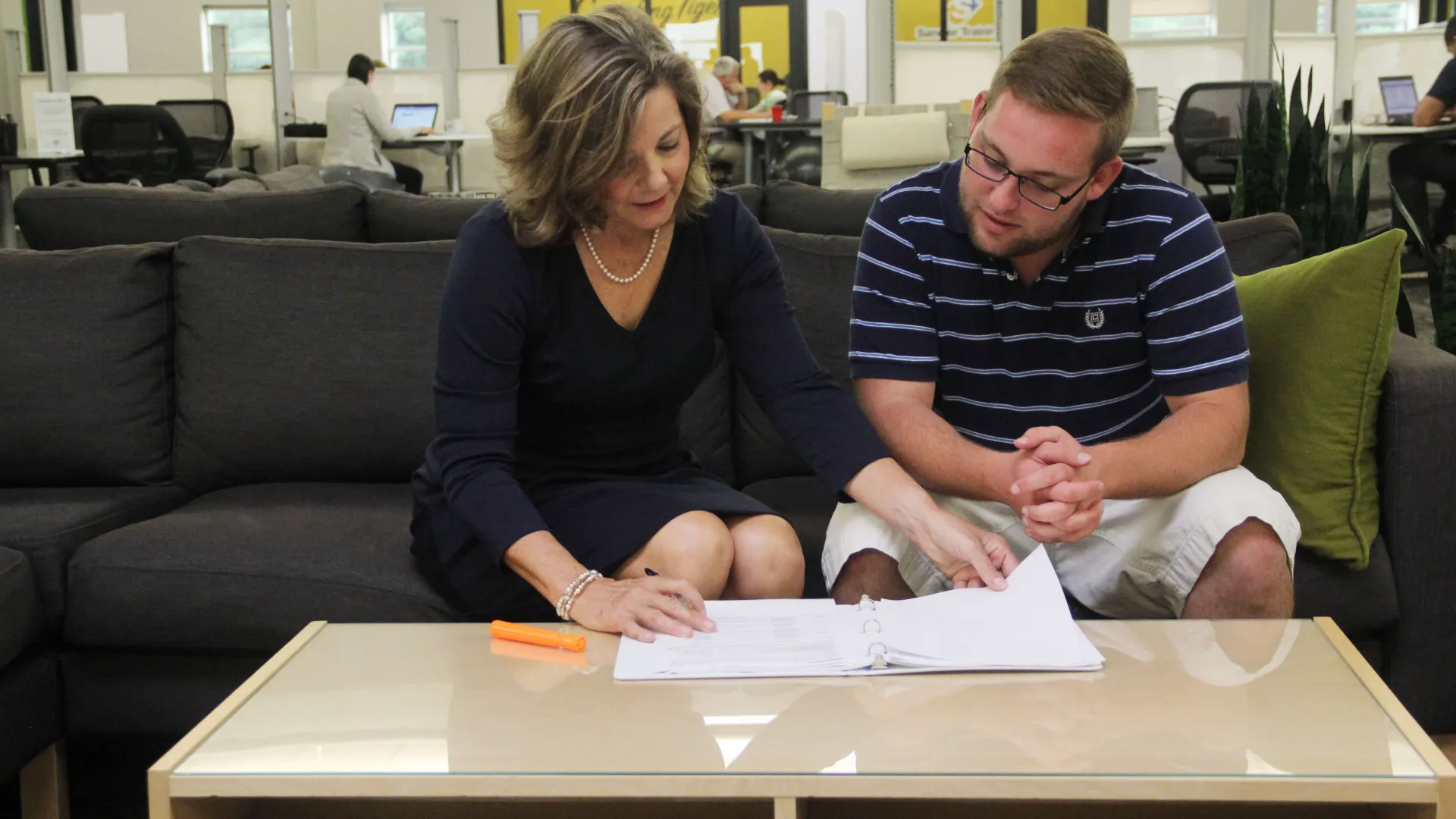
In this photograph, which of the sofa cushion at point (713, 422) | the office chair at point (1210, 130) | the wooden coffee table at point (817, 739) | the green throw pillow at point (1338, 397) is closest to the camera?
the wooden coffee table at point (817, 739)

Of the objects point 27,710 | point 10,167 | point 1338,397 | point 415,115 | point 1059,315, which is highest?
point 415,115

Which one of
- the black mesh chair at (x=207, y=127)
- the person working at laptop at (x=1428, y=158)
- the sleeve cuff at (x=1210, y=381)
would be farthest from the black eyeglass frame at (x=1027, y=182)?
the black mesh chair at (x=207, y=127)

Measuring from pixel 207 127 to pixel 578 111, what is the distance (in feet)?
23.8

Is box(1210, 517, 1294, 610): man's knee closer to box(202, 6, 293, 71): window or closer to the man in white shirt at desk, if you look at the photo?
the man in white shirt at desk

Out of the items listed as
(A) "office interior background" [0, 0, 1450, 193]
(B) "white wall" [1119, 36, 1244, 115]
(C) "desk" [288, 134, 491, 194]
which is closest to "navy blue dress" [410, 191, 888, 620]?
(A) "office interior background" [0, 0, 1450, 193]

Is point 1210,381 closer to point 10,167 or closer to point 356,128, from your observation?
point 356,128

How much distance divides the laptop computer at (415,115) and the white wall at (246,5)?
3403 mm

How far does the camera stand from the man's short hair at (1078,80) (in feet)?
4.73

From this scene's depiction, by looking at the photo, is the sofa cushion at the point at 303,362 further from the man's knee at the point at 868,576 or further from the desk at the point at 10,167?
the desk at the point at 10,167

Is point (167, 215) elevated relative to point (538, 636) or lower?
elevated

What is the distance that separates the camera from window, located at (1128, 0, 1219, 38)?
10.4 m

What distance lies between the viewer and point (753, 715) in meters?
1.02

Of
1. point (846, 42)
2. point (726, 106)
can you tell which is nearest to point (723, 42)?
point (846, 42)

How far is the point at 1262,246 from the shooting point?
1.99m
